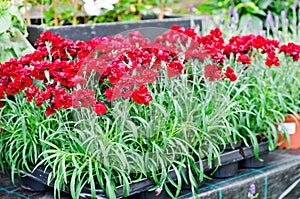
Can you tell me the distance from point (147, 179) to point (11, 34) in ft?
4.00

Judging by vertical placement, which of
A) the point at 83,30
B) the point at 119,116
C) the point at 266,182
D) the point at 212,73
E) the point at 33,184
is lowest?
the point at 266,182

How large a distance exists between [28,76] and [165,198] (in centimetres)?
75

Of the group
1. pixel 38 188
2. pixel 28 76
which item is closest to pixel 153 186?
pixel 38 188

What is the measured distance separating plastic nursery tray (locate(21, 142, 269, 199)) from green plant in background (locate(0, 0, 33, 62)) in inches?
28.6

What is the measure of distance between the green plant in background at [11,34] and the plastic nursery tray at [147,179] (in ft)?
2.38

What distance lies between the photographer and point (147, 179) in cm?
204

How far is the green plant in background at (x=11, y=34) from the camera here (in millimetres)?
2479

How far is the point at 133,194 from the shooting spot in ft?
6.67

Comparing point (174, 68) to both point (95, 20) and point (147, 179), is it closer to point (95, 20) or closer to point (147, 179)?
point (147, 179)

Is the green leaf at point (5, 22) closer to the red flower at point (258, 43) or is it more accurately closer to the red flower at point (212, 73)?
the red flower at point (212, 73)

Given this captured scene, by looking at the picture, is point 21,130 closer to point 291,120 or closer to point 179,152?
point 179,152

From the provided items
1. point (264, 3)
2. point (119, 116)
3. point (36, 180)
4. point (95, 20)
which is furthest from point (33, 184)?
point (264, 3)

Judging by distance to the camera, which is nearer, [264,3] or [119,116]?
[119,116]

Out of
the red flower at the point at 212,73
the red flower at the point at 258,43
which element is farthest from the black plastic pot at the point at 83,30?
the red flower at the point at 212,73
